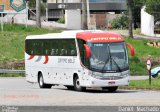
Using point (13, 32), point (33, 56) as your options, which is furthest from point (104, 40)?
point (13, 32)

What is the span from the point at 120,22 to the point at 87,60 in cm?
7417

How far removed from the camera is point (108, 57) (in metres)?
35.4

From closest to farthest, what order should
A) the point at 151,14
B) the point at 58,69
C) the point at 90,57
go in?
the point at 90,57, the point at 58,69, the point at 151,14

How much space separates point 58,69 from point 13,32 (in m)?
28.1

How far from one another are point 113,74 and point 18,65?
24.3m

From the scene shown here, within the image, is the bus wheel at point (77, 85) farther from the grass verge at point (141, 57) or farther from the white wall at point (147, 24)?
the white wall at point (147, 24)

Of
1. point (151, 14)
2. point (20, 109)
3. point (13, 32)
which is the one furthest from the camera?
point (151, 14)

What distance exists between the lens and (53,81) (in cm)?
3925

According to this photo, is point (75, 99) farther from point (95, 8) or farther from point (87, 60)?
point (95, 8)

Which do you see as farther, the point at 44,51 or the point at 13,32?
the point at 13,32

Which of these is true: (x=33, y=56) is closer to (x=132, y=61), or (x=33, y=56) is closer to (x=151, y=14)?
(x=132, y=61)

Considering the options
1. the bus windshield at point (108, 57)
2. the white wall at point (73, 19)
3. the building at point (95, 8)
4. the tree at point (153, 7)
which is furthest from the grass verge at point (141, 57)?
the building at point (95, 8)

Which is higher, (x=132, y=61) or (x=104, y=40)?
(x=104, y=40)

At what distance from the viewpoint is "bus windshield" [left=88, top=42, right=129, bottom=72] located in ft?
116
